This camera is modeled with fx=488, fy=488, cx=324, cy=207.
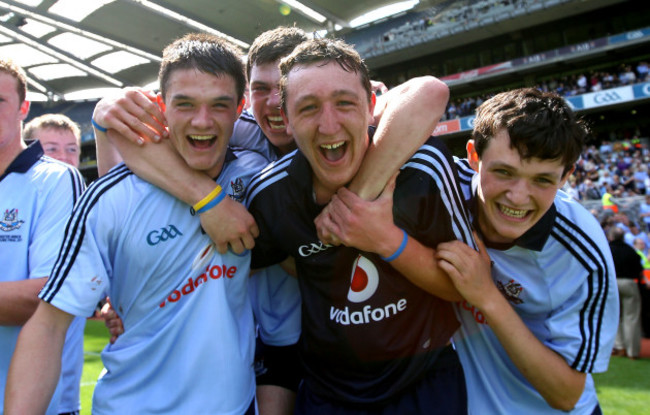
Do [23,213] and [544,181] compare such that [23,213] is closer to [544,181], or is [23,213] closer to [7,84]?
[7,84]

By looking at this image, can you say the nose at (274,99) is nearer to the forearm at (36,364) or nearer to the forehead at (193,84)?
the forehead at (193,84)

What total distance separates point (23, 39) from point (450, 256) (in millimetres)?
37530

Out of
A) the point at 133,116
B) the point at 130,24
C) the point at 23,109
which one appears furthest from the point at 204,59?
the point at 130,24

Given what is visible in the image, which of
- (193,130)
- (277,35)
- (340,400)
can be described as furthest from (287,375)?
(277,35)

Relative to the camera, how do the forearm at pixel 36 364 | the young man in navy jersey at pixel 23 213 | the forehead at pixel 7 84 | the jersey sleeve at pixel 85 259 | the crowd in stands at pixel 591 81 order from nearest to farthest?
1. the forearm at pixel 36 364
2. the jersey sleeve at pixel 85 259
3. the young man in navy jersey at pixel 23 213
4. the forehead at pixel 7 84
5. the crowd in stands at pixel 591 81

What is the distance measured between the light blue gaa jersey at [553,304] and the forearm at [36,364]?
1617 mm

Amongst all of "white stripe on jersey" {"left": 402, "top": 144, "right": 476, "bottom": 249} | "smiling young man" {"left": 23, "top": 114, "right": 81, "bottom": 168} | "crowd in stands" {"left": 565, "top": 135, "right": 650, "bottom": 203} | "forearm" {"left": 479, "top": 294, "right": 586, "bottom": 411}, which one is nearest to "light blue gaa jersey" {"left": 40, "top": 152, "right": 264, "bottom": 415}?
"white stripe on jersey" {"left": 402, "top": 144, "right": 476, "bottom": 249}

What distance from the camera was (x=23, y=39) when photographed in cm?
3158

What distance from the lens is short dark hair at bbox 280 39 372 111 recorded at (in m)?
1.85

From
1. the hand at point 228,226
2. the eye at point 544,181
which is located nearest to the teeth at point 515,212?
the eye at point 544,181

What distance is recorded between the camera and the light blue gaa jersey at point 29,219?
214cm

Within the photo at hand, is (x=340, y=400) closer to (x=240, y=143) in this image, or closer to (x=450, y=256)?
(x=450, y=256)

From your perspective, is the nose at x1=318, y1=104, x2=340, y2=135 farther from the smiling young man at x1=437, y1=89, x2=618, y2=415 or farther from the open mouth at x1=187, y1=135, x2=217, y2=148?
the smiling young man at x1=437, y1=89, x2=618, y2=415

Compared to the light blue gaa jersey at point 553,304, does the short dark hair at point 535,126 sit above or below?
above
